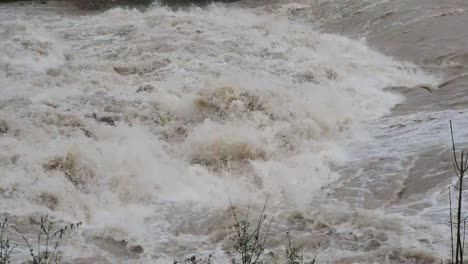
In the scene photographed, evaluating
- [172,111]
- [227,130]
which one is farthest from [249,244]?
[172,111]

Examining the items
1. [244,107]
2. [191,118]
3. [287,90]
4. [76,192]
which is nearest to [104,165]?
[76,192]

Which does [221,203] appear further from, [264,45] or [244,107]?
[264,45]

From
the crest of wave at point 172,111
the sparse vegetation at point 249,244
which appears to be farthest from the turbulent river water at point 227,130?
the sparse vegetation at point 249,244

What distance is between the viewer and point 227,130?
7.94 metres

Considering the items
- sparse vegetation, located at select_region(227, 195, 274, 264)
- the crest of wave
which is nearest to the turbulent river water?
the crest of wave

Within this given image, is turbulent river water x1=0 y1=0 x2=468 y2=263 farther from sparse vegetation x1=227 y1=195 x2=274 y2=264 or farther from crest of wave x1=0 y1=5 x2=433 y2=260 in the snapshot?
sparse vegetation x1=227 y1=195 x2=274 y2=264

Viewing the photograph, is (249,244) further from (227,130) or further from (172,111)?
(172,111)

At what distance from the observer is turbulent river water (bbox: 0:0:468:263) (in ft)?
18.1

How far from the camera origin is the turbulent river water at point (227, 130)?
18.1 ft

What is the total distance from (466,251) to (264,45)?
24.9 ft

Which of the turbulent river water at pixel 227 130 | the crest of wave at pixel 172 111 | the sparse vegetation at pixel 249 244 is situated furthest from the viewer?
the crest of wave at pixel 172 111

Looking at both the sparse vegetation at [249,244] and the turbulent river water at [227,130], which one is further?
the turbulent river water at [227,130]

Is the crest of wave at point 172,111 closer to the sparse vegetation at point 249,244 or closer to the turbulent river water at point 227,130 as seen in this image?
the turbulent river water at point 227,130

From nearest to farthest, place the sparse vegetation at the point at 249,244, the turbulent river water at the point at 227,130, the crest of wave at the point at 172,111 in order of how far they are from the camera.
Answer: the sparse vegetation at the point at 249,244 < the turbulent river water at the point at 227,130 < the crest of wave at the point at 172,111
